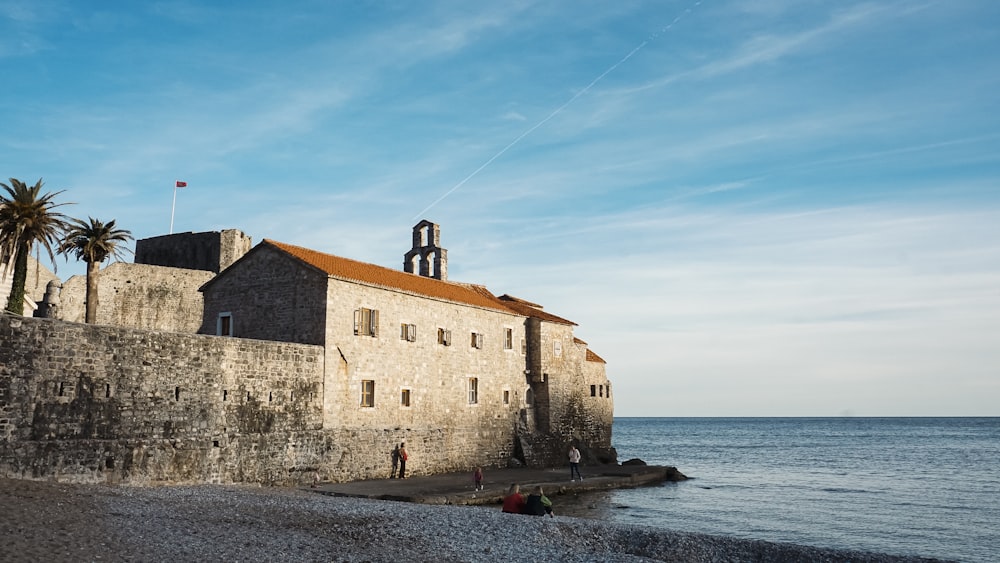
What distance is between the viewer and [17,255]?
1190 inches

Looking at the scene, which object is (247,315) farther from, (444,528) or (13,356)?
(444,528)

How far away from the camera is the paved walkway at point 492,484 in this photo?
26203 millimetres

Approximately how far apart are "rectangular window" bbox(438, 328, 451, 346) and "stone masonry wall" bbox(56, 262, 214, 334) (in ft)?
46.6

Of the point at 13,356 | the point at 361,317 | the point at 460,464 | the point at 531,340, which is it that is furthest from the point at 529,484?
the point at 13,356

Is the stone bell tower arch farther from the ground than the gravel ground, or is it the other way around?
the stone bell tower arch

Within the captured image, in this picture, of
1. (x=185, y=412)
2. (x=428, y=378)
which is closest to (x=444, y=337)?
(x=428, y=378)

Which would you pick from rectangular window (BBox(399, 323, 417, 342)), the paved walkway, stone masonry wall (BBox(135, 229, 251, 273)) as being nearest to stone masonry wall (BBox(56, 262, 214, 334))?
stone masonry wall (BBox(135, 229, 251, 273))

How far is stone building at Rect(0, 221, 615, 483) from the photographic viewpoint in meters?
21.2

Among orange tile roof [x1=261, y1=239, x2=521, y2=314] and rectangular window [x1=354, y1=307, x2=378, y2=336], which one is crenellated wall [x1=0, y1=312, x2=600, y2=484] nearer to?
rectangular window [x1=354, y1=307, x2=378, y2=336]

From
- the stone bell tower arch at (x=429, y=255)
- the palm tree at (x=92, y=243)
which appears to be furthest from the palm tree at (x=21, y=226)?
the stone bell tower arch at (x=429, y=255)

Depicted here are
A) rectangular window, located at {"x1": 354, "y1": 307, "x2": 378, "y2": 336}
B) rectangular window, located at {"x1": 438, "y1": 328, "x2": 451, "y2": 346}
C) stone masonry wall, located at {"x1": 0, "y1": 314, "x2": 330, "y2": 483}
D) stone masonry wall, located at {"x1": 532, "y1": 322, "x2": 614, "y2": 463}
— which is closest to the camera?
stone masonry wall, located at {"x1": 0, "y1": 314, "x2": 330, "y2": 483}

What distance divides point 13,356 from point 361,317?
1331 cm

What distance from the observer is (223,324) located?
3269 centimetres

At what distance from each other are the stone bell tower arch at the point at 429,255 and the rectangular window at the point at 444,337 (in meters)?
8.07
